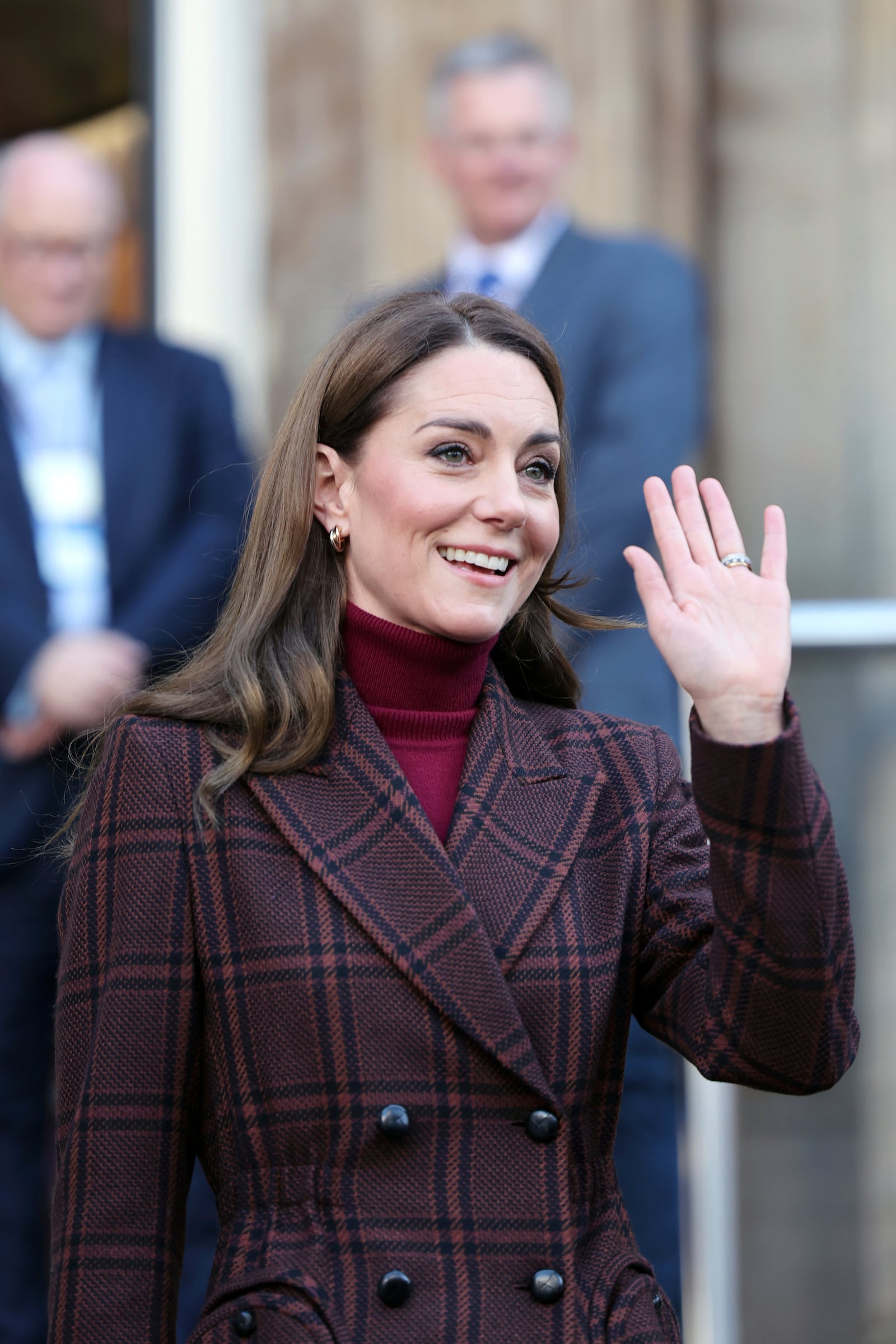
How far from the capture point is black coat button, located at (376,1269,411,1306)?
183 cm

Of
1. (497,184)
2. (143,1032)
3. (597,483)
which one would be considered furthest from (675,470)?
(497,184)

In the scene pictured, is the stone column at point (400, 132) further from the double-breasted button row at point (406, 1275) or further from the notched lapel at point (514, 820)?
the double-breasted button row at point (406, 1275)

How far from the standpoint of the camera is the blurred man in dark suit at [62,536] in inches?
134

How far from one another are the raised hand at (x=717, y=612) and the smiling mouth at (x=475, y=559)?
7.4 inches

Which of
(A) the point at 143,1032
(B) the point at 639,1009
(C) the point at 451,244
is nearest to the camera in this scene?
(A) the point at 143,1032

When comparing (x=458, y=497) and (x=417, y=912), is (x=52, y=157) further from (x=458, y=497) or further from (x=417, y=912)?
(x=417, y=912)

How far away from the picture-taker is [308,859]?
6.53ft

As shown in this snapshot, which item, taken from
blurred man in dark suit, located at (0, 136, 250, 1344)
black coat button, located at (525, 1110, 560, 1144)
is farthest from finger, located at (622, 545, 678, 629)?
blurred man in dark suit, located at (0, 136, 250, 1344)

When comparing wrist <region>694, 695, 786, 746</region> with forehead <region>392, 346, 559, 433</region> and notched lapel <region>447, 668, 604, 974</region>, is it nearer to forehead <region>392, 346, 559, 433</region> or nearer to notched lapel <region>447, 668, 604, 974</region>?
notched lapel <region>447, 668, 604, 974</region>

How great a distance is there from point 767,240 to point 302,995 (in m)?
2.99

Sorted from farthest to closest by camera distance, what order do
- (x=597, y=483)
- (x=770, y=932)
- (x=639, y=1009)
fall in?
1. (x=597, y=483)
2. (x=639, y=1009)
3. (x=770, y=932)

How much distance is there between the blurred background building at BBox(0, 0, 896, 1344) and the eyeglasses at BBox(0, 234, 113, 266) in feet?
2.10

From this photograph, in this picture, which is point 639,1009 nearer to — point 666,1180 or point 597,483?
point 666,1180

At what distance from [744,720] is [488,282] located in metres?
2.52
